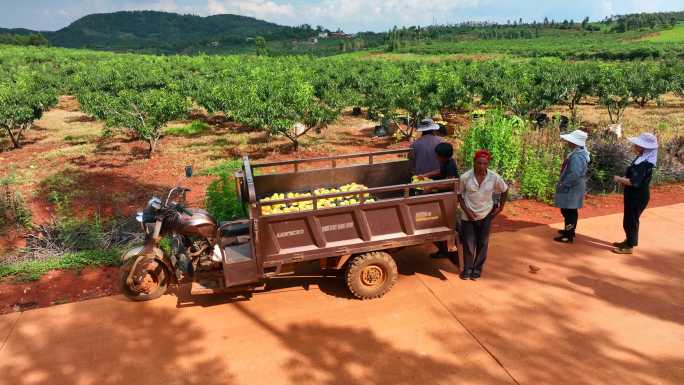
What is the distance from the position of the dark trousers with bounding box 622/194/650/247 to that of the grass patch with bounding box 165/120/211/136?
616 inches

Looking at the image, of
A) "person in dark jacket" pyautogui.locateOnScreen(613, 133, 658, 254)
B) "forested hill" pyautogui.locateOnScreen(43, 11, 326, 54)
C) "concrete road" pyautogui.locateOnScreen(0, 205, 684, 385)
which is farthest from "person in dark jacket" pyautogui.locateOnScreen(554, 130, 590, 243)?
"forested hill" pyautogui.locateOnScreen(43, 11, 326, 54)

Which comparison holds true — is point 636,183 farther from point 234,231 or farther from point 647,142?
point 234,231

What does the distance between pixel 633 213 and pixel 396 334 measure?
3827 mm

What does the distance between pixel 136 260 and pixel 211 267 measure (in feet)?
2.68

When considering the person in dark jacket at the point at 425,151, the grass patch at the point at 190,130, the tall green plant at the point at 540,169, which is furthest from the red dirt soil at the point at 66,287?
the grass patch at the point at 190,130

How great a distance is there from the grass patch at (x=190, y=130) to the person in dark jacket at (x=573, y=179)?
Answer: 14975mm

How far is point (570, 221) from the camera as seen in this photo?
6129 millimetres

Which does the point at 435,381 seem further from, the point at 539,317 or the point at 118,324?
the point at 118,324

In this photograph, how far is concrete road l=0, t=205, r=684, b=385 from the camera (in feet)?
12.3

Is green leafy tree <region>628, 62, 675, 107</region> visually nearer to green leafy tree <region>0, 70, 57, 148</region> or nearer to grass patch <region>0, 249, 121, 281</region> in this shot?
grass patch <region>0, 249, 121, 281</region>

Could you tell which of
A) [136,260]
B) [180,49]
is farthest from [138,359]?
[180,49]

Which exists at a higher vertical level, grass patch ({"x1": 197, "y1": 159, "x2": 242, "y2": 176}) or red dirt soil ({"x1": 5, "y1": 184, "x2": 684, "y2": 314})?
grass patch ({"x1": 197, "y1": 159, "x2": 242, "y2": 176})

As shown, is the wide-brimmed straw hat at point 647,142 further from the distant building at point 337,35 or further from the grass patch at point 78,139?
the distant building at point 337,35

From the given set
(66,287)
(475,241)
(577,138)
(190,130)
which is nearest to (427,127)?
(475,241)
